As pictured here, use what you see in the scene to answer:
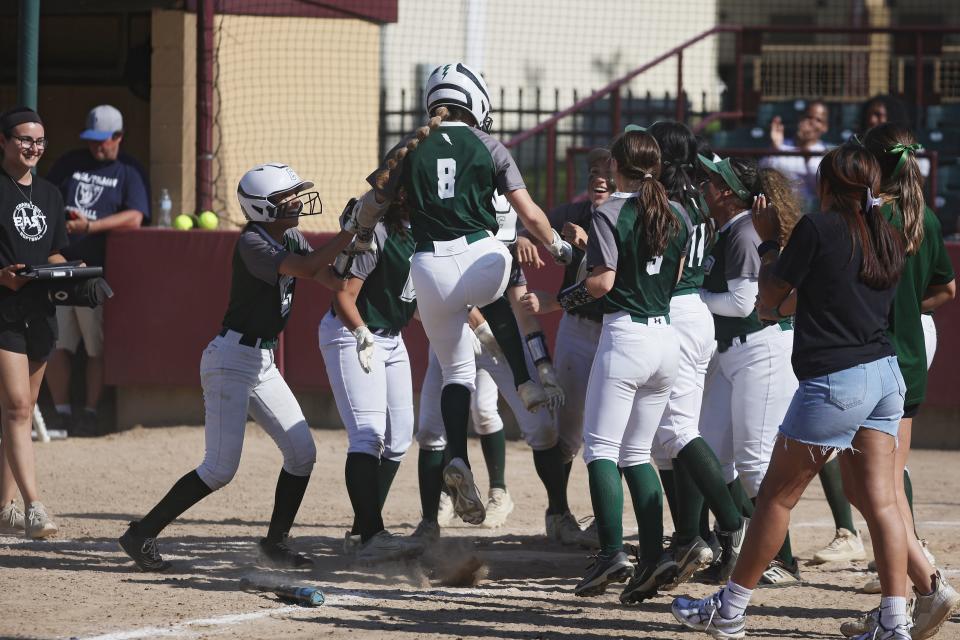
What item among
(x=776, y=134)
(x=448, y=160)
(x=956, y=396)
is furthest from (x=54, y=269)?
(x=776, y=134)

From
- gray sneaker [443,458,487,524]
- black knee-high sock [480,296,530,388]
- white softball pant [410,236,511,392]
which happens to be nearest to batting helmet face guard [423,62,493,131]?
white softball pant [410,236,511,392]

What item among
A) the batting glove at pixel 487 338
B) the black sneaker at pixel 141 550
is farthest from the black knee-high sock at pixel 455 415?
the black sneaker at pixel 141 550

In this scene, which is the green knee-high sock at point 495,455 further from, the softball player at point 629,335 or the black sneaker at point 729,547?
the softball player at point 629,335

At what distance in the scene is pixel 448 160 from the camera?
232 inches

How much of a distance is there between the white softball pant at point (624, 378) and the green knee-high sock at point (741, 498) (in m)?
0.98

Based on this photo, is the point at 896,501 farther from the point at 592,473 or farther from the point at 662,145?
the point at 662,145

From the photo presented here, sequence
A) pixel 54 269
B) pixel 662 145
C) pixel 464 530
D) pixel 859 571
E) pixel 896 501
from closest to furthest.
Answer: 1. pixel 896 501
2. pixel 662 145
3. pixel 859 571
4. pixel 54 269
5. pixel 464 530

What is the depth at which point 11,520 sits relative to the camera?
7152 mm

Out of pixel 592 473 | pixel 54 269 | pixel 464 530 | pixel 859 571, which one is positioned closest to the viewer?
pixel 592 473

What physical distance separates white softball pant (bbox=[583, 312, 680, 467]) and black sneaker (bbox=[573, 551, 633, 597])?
1.39 ft

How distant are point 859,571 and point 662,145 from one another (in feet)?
7.68

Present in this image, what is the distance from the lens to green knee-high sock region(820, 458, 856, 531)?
21.8 ft

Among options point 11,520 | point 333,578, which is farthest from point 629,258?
point 11,520

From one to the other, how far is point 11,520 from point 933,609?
484 centimetres
